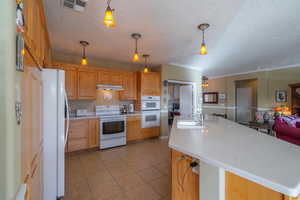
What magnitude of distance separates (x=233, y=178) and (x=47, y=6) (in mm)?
2717

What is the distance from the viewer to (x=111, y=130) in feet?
Answer: 11.7

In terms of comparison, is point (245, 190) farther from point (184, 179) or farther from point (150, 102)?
point (150, 102)

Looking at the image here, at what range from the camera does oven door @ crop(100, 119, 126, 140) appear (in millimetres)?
3471

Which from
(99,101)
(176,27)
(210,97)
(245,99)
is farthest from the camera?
(210,97)

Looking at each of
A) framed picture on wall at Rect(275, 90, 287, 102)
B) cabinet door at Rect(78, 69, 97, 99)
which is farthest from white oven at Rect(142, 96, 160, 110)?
framed picture on wall at Rect(275, 90, 287, 102)

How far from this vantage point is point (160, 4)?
68.3 inches

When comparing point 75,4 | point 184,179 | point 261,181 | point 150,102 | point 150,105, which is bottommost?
point 184,179

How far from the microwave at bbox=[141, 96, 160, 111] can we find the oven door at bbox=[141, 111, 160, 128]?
0.55ft

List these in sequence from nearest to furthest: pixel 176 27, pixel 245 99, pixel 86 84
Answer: pixel 176 27 < pixel 86 84 < pixel 245 99

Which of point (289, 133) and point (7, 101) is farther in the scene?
point (289, 133)

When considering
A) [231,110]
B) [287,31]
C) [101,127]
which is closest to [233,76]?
[231,110]

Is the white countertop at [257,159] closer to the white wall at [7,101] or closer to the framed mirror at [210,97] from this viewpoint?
the white wall at [7,101]

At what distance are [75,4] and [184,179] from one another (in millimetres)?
2410

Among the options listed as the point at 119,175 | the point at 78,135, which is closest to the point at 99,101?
the point at 78,135
